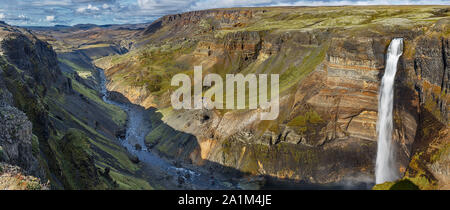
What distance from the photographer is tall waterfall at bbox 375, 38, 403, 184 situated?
60.6 m

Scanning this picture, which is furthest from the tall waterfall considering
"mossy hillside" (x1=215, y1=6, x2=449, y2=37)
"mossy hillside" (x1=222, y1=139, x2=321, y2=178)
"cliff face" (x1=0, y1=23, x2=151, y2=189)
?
"cliff face" (x1=0, y1=23, x2=151, y2=189)

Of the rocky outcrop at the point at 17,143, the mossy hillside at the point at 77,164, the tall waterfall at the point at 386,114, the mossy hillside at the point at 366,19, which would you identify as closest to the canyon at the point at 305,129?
the mossy hillside at the point at 77,164

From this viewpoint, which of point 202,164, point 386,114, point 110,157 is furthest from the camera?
point 202,164

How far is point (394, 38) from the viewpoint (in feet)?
209

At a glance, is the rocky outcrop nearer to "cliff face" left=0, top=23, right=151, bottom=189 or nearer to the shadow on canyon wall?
"cliff face" left=0, top=23, right=151, bottom=189

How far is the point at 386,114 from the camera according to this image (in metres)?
61.7

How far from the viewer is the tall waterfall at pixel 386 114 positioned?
60625mm

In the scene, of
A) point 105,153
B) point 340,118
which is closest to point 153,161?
point 105,153

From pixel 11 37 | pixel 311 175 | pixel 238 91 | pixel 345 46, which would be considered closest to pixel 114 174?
pixel 311 175

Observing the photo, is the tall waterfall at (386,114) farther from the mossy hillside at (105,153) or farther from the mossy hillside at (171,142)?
the mossy hillside at (105,153)

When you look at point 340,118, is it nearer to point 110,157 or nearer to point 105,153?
point 110,157

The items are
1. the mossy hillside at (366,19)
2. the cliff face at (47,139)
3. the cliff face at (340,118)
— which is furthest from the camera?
the mossy hillside at (366,19)

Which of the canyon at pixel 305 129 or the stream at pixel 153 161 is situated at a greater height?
the canyon at pixel 305 129

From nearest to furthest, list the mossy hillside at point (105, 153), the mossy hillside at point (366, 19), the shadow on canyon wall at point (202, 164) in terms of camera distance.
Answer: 1. the mossy hillside at point (105, 153)
2. the shadow on canyon wall at point (202, 164)
3. the mossy hillside at point (366, 19)
